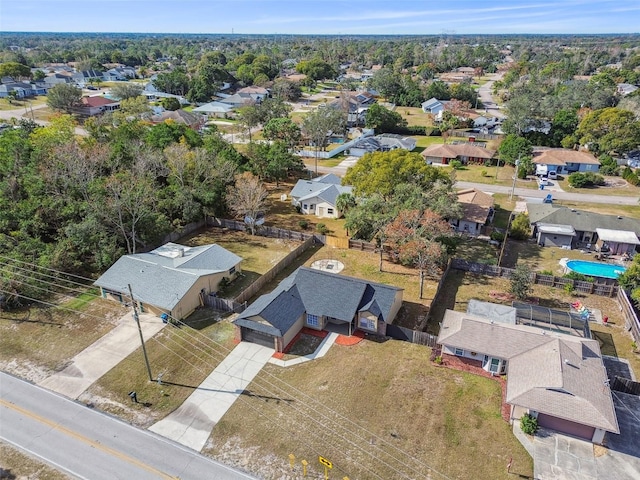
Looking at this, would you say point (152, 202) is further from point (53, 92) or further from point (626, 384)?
point (53, 92)

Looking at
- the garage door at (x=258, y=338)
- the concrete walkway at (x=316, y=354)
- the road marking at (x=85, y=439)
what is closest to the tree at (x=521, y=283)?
the concrete walkway at (x=316, y=354)

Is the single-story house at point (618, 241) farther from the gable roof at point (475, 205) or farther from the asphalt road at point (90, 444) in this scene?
the asphalt road at point (90, 444)

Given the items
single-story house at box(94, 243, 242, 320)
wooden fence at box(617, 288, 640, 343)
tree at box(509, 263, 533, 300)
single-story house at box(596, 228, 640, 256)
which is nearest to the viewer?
wooden fence at box(617, 288, 640, 343)

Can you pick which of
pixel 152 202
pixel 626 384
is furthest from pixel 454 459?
pixel 152 202

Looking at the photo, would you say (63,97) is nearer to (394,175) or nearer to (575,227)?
(394,175)

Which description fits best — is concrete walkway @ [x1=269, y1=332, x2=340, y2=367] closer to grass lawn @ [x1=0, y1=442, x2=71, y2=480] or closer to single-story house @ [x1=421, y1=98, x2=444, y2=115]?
grass lawn @ [x1=0, y1=442, x2=71, y2=480]

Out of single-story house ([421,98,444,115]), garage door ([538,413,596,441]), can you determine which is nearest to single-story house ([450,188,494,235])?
garage door ([538,413,596,441])
